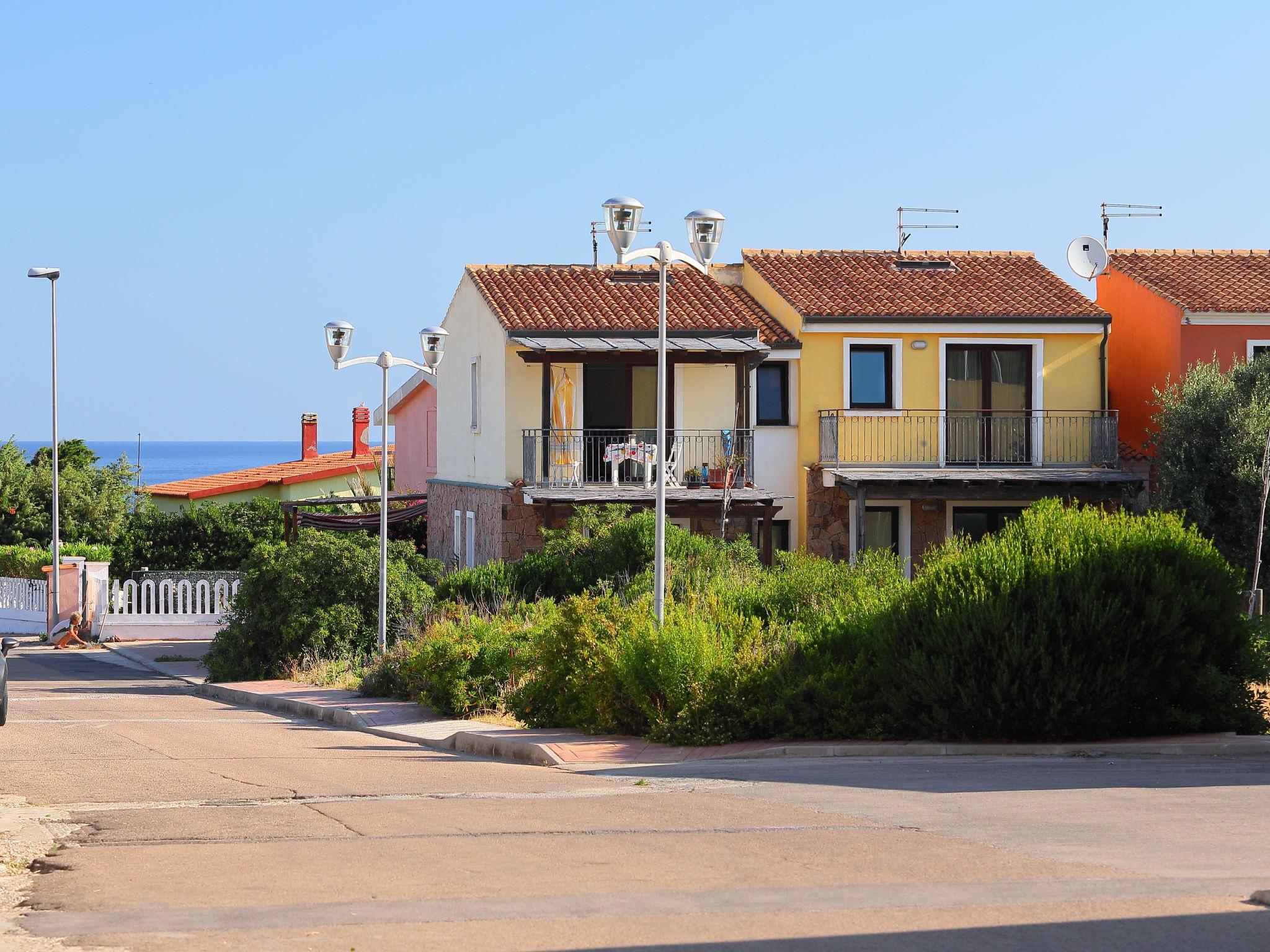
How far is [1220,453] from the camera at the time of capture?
27781mm

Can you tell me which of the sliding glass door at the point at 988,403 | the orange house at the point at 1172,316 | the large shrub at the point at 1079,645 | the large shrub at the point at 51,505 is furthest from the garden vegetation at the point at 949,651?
the large shrub at the point at 51,505

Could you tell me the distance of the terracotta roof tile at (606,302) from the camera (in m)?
29.9

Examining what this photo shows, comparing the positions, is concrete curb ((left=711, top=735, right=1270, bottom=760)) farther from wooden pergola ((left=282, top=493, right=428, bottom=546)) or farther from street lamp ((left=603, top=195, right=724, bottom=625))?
wooden pergola ((left=282, top=493, right=428, bottom=546))

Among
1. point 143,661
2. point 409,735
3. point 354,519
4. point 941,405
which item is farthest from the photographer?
point 354,519

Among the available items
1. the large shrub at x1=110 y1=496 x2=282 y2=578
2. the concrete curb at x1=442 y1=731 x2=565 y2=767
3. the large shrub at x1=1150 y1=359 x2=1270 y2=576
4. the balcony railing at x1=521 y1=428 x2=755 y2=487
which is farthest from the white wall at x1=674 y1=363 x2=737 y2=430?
the large shrub at x1=110 y1=496 x2=282 y2=578

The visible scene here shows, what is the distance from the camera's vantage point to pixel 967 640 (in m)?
14.2

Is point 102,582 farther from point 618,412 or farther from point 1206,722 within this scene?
point 1206,722

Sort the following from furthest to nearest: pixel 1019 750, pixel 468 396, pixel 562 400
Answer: pixel 468 396 → pixel 562 400 → pixel 1019 750

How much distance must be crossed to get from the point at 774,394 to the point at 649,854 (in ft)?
73.9

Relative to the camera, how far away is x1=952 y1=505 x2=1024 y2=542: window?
31.8 metres

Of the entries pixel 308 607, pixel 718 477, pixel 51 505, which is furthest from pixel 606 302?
pixel 51 505

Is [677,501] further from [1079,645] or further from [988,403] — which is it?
[1079,645]

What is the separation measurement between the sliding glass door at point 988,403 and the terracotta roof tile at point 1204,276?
329 centimetres

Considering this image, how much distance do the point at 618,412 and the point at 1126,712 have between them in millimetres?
17594
